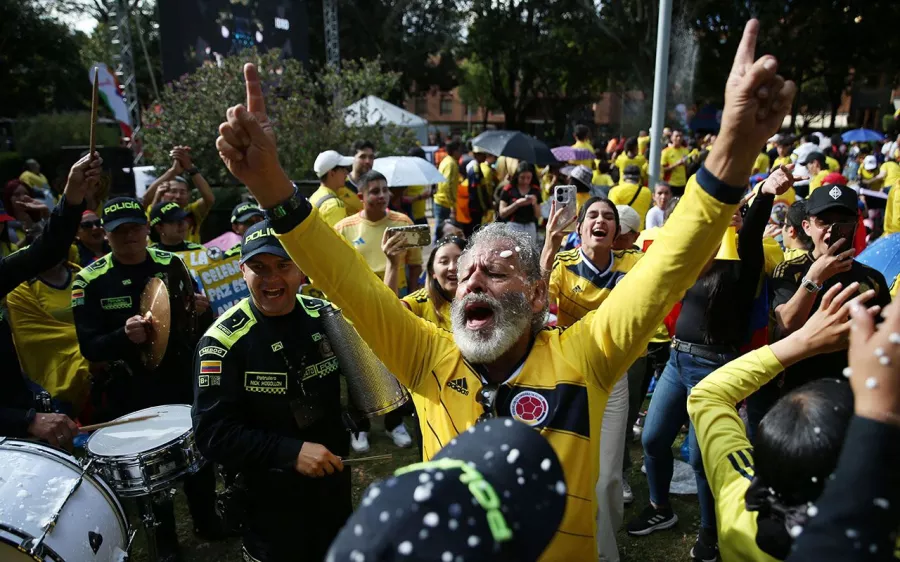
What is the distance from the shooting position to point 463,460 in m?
1.07

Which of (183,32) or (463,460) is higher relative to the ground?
(183,32)

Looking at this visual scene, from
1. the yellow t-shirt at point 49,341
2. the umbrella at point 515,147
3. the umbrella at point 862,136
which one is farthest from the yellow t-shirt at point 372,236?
the umbrella at point 862,136

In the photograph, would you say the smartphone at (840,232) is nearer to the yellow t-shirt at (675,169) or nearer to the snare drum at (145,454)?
the snare drum at (145,454)

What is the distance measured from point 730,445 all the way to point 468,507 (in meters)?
1.23

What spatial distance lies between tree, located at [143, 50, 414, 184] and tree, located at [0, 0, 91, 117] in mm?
19182

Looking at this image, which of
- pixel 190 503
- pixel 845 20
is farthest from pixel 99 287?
pixel 845 20

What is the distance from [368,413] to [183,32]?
14617mm

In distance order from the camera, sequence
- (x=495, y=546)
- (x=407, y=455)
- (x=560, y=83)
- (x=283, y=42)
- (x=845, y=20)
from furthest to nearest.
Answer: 1. (x=560, y=83)
2. (x=845, y=20)
3. (x=283, y=42)
4. (x=407, y=455)
5. (x=495, y=546)

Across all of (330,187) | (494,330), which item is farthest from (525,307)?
(330,187)

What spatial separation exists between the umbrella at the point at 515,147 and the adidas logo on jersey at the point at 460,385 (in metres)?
7.66

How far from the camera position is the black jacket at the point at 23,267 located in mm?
3559

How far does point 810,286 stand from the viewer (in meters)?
3.23

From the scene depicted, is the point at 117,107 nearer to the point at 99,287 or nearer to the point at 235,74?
the point at 235,74

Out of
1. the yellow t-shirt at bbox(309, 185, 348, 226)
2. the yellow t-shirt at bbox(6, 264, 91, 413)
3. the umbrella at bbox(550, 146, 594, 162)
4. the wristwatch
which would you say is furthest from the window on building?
the wristwatch
